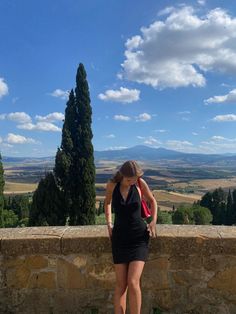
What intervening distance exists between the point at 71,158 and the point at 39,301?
2163 centimetres

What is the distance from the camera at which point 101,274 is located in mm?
3703

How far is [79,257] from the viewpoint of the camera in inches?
146

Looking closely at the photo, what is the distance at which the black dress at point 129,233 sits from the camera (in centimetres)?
328

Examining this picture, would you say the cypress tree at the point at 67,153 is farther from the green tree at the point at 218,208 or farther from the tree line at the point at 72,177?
the green tree at the point at 218,208

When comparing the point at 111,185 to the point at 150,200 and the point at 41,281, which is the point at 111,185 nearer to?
the point at 150,200

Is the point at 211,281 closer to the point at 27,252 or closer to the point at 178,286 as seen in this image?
the point at 178,286

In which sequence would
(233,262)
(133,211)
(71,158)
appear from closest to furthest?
(133,211)
(233,262)
(71,158)

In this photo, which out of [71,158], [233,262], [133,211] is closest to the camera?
[133,211]

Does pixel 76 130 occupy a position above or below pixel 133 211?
above

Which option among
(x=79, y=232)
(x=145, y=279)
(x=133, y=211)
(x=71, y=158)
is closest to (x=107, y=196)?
(x=133, y=211)

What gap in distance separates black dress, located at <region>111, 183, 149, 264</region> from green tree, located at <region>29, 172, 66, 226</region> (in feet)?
67.0

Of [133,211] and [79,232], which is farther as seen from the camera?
[79,232]

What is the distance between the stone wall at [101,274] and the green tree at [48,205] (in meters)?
19.8

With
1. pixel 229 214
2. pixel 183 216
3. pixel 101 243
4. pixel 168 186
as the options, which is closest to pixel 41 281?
pixel 101 243
